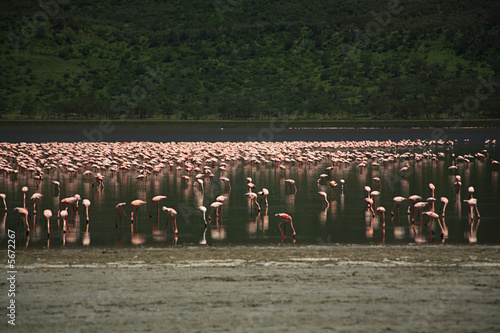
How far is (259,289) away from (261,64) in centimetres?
14540

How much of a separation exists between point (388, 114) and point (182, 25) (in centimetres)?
8032

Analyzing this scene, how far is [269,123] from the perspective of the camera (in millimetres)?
127688

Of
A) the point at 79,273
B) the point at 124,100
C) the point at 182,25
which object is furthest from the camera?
the point at 182,25

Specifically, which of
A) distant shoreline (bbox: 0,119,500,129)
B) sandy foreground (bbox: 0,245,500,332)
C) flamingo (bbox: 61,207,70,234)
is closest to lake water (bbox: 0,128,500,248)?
flamingo (bbox: 61,207,70,234)

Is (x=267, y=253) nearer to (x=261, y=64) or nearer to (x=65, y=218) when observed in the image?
(x=65, y=218)

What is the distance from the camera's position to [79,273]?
11164mm

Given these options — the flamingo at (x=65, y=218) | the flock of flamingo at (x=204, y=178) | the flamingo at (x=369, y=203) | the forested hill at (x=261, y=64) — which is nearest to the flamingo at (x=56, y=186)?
the flock of flamingo at (x=204, y=178)

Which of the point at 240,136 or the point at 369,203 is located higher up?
the point at 369,203

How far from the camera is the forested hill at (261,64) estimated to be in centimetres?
13412

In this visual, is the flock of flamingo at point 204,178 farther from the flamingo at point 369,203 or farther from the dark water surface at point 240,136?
the dark water surface at point 240,136

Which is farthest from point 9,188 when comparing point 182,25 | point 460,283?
point 182,25

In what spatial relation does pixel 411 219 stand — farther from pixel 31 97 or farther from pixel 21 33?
pixel 21 33

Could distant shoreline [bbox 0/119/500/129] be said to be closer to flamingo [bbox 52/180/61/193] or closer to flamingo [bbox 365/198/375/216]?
flamingo [bbox 52/180/61/193]

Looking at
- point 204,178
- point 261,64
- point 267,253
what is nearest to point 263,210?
point 267,253
